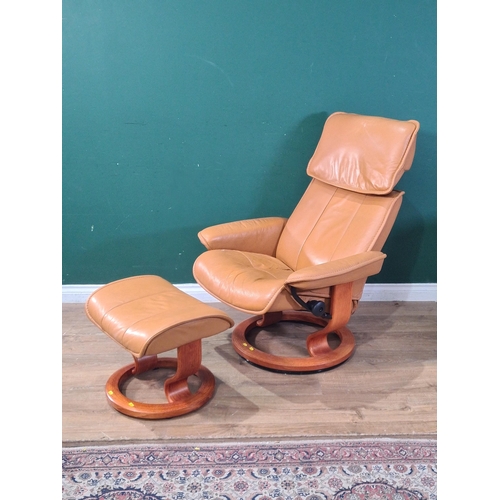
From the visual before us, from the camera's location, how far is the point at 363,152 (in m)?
2.64

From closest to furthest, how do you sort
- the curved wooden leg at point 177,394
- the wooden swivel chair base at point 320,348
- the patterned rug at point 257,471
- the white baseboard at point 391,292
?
the patterned rug at point 257,471, the curved wooden leg at point 177,394, the wooden swivel chair base at point 320,348, the white baseboard at point 391,292

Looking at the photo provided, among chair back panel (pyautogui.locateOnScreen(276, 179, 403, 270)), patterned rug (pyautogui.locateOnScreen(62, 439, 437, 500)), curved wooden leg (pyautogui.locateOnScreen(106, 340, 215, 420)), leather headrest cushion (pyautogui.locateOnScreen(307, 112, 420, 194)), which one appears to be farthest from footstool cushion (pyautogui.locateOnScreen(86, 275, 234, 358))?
leather headrest cushion (pyautogui.locateOnScreen(307, 112, 420, 194))

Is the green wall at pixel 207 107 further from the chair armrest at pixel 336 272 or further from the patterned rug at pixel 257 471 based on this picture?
the patterned rug at pixel 257 471

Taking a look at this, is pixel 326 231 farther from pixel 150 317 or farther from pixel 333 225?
pixel 150 317

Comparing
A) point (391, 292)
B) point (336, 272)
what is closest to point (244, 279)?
point (336, 272)

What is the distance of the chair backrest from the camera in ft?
8.30

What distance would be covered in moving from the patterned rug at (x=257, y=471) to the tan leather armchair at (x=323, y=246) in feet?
1.79

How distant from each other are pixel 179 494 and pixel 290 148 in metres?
1.85

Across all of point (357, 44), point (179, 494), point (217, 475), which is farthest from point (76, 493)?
point (357, 44)

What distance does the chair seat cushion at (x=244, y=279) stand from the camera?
7.48 feet

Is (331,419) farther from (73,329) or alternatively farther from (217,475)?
(73,329)

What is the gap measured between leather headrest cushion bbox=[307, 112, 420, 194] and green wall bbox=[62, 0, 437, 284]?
0.83ft

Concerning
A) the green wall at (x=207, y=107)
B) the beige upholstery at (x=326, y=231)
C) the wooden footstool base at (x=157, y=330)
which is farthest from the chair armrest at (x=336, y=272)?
the green wall at (x=207, y=107)

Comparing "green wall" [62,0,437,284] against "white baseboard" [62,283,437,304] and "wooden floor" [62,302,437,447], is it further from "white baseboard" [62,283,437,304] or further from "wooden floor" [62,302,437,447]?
"wooden floor" [62,302,437,447]
